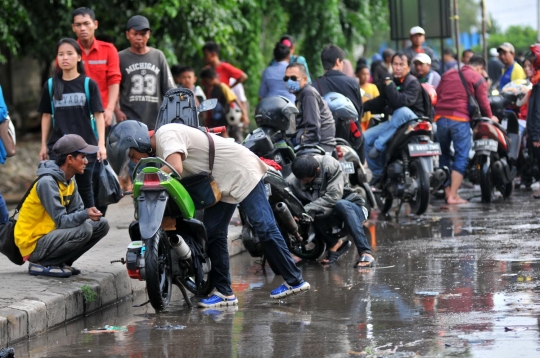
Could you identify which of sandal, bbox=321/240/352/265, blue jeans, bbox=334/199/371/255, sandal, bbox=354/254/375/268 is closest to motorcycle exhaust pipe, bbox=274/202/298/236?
blue jeans, bbox=334/199/371/255

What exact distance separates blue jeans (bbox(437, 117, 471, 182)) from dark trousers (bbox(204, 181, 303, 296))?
21.0 ft

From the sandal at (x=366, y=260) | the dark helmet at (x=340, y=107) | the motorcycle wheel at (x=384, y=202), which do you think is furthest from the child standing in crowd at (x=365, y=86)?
the sandal at (x=366, y=260)

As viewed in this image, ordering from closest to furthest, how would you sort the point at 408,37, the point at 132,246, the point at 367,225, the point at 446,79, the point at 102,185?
the point at 132,246
the point at 102,185
the point at 367,225
the point at 446,79
the point at 408,37

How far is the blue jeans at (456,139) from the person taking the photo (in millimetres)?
14070

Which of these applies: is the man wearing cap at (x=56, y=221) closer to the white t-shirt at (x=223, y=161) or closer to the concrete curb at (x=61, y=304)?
the concrete curb at (x=61, y=304)

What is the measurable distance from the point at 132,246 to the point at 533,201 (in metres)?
8.13

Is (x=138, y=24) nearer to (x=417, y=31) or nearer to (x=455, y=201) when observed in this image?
(x=455, y=201)

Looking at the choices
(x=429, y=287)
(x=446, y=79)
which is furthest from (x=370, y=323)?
(x=446, y=79)

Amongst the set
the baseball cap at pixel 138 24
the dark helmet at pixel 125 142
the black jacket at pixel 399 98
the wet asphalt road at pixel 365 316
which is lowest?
the wet asphalt road at pixel 365 316

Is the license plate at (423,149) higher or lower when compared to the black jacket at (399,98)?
lower

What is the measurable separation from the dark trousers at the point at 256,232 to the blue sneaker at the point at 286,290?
4cm

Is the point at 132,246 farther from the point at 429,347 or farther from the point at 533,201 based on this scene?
the point at 533,201

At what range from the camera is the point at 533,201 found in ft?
47.3

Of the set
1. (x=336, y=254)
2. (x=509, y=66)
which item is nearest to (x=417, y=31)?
(x=509, y=66)
